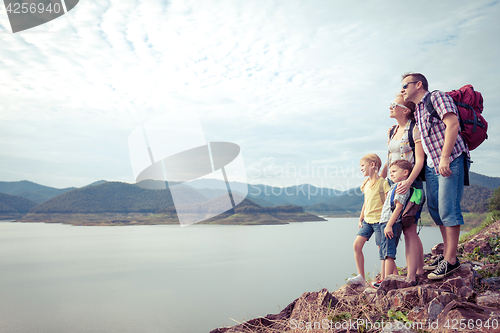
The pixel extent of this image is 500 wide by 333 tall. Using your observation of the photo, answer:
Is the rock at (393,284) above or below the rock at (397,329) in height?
above

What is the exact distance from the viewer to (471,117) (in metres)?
2.79

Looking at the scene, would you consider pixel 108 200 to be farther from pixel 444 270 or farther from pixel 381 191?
pixel 444 270

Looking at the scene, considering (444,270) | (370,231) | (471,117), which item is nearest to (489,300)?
(444,270)

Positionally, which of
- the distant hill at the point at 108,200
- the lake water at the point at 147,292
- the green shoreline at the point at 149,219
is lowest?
the green shoreline at the point at 149,219

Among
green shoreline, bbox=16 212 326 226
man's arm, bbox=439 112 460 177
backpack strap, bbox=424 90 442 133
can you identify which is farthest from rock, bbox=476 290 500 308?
green shoreline, bbox=16 212 326 226

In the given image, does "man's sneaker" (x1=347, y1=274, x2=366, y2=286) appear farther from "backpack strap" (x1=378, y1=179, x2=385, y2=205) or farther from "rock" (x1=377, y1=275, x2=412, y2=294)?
"backpack strap" (x1=378, y1=179, x2=385, y2=205)

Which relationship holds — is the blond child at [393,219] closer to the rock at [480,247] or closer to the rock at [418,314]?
the rock at [418,314]

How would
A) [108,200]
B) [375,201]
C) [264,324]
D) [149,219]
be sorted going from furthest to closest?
[108,200] → [149,219] → [375,201] → [264,324]

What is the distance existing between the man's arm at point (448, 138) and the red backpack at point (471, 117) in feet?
0.55

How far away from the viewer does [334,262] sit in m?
16.0

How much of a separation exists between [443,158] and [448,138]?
0.19 meters

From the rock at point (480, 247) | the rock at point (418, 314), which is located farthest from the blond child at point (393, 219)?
the rock at point (480, 247)

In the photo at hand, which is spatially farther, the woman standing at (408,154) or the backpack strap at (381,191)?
the backpack strap at (381,191)

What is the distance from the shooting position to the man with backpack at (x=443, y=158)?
107 inches
